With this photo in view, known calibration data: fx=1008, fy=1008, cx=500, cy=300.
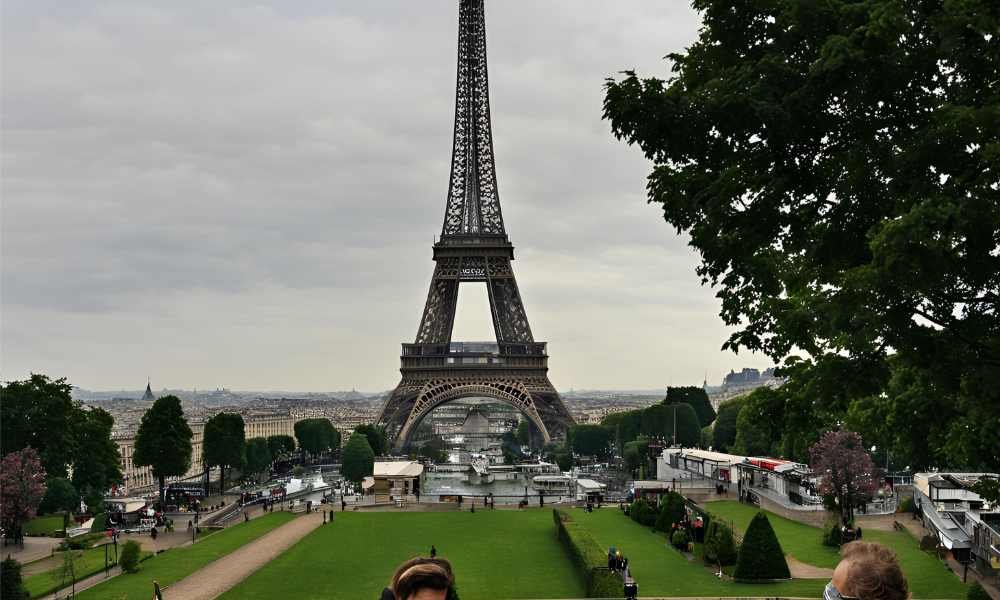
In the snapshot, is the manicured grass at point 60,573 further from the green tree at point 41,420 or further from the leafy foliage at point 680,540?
the leafy foliage at point 680,540

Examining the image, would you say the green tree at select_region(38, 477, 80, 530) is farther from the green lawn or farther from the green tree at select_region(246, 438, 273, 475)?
the green tree at select_region(246, 438, 273, 475)

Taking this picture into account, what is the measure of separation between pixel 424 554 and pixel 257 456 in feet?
230

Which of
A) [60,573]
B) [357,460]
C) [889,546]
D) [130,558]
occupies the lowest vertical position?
[60,573]

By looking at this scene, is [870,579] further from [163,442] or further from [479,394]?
[479,394]

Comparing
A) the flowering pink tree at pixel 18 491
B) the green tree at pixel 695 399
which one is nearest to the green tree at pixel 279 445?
the green tree at pixel 695 399

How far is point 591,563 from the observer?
32.0 m

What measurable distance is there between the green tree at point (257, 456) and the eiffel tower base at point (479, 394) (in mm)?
14027

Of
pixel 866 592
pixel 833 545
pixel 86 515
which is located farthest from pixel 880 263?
pixel 86 515

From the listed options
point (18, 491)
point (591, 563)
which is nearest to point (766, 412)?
point (591, 563)

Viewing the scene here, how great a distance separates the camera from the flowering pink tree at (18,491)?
157 ft

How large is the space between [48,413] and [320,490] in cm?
2667

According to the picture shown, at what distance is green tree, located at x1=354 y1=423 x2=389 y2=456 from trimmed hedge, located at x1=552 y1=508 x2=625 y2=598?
60267 millimetres

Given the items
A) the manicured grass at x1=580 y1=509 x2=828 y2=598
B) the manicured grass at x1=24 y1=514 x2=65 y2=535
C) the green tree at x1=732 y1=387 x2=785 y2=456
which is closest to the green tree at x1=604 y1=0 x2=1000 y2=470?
the green tree at x1=732 y1=387 x2=785 y2=456

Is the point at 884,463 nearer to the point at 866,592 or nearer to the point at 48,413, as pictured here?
the point at 48,413
